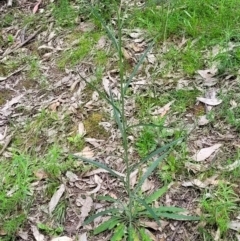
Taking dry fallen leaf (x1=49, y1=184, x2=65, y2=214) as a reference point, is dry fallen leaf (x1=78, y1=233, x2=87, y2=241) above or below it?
below

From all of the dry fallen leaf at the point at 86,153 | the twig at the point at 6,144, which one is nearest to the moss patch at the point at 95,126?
the dry fallen leaf at the point at 86,153

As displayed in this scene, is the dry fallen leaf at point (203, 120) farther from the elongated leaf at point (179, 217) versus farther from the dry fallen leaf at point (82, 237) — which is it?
the dry fallen leaf at point (82, 237)

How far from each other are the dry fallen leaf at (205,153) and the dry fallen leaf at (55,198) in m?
0.73

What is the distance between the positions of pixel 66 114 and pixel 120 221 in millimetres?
938

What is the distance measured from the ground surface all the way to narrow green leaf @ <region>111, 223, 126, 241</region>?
86mm

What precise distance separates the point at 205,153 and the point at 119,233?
68 cm

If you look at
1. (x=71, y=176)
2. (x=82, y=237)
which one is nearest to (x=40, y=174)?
(x=71, y=176)

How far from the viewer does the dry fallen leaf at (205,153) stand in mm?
2568

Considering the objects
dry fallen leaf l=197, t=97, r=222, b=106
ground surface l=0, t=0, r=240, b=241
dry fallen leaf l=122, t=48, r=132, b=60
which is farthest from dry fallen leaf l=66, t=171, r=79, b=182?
dry fallen leaf l=122, t=48, r=132, b=60

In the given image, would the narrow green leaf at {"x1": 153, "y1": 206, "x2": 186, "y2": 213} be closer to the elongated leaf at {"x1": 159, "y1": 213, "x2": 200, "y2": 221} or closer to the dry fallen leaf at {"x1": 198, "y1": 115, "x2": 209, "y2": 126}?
the elongated leaf at {"x1": 159, "y1": 213, "x2": 200, "y2": 221}

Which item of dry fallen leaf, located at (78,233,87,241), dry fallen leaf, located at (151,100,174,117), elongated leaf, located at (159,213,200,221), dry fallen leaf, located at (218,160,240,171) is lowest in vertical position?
dry fallen leaf, located at (78,233,87,241)

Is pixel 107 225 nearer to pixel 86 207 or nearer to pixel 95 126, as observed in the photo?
pixel 86 207

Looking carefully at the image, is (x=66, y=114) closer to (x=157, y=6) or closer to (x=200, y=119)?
(x=200, y=119)

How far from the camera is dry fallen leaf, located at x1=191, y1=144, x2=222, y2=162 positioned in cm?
257
